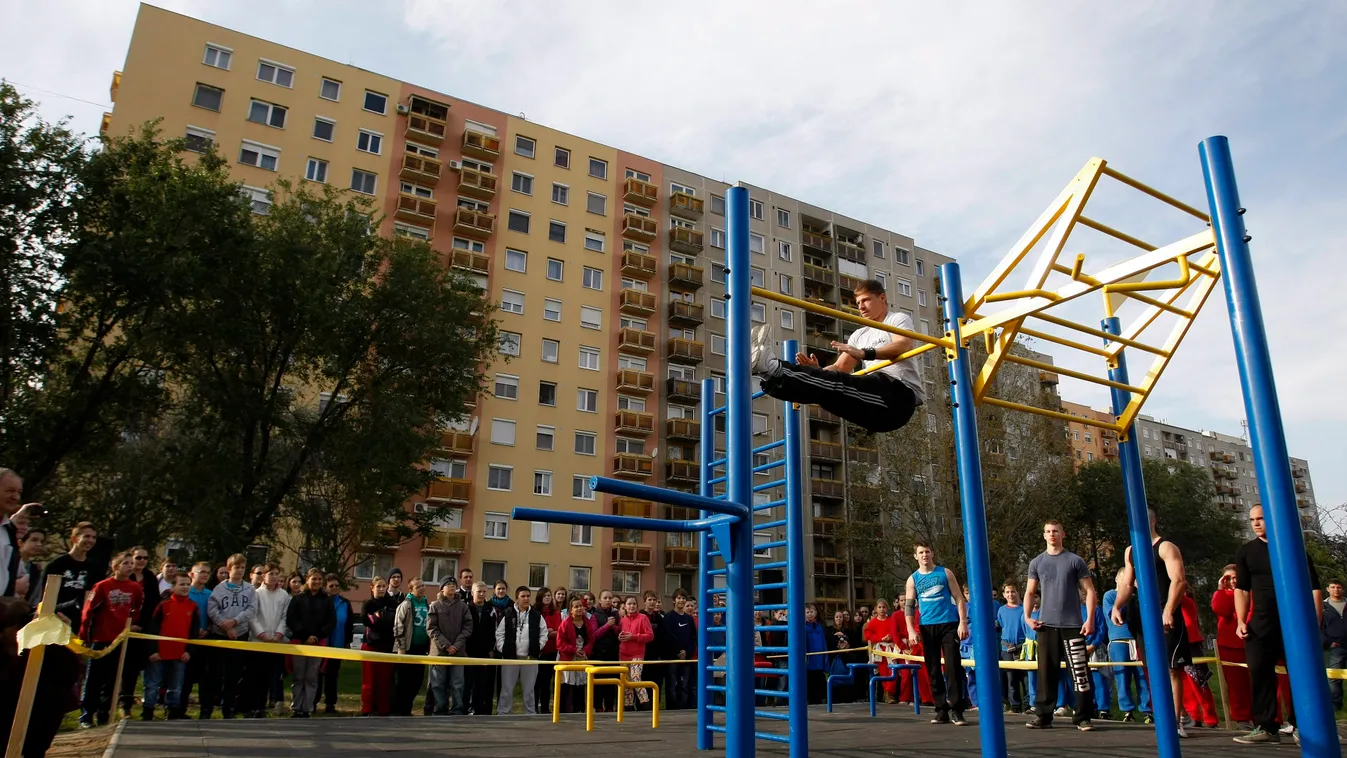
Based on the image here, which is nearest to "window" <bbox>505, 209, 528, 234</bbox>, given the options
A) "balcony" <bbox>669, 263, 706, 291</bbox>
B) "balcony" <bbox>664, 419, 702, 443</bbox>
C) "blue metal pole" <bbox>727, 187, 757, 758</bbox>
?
"balcony" <bbox>669, 263, 706, 291</bbox>

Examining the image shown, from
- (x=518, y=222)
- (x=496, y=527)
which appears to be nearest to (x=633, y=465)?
(x=496, y=527)

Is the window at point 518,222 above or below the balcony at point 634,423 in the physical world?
above

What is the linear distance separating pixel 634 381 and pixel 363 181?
50.2 ft

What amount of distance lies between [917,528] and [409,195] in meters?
25.6

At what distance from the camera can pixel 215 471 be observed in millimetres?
20797

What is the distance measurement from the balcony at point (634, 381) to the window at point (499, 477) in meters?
7.02

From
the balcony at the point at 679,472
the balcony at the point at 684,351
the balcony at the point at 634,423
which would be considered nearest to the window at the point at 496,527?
the balcony at the point at 634,423

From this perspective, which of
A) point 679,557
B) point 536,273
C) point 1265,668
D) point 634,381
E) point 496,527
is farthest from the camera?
point 634,381

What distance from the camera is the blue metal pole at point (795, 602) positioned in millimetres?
5641

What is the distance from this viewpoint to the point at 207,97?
1346 inches

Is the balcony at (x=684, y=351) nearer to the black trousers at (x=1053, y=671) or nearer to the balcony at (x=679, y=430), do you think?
the balcony at (x=679, y=430)

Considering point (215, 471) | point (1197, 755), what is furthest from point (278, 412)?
point (1197, 755)

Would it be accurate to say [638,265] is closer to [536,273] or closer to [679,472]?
[536,273]

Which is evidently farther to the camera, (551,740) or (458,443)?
(458,443)
